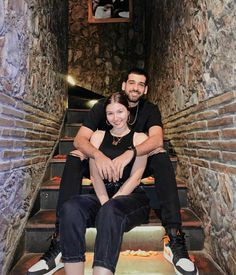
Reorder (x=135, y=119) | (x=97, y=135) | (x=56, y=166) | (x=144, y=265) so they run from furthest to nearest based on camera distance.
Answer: (x=56, y=166) < (x=135, y=119) < (x=97, y=135) < (x=144, y=265)

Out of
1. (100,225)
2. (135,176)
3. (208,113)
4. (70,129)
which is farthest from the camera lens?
(70,129)

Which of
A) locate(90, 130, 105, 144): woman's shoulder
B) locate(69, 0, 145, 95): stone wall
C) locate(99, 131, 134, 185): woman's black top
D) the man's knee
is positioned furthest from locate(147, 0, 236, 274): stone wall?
locate(69, 0, 145, 95): stone wall

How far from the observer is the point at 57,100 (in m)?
3.48

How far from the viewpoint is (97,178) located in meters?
2.04

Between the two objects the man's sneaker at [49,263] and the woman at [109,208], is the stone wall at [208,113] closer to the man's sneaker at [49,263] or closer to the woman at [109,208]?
the woman at [109,208]

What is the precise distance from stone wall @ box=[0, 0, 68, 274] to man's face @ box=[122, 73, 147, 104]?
79 centimetres

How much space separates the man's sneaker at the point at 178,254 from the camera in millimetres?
1685

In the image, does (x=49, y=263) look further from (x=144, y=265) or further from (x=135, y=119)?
(x=135, y=119)

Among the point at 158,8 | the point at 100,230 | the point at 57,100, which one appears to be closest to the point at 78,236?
the point at 100,230

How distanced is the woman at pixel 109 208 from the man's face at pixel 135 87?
49cm

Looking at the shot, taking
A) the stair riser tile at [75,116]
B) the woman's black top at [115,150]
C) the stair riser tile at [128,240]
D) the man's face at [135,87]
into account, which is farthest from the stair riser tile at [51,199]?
the stair riser tile at [75,116]

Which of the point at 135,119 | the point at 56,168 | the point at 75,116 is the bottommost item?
the point at 56,168

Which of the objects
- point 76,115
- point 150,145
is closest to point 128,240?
point 150,145

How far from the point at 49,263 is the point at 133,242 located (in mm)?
639
